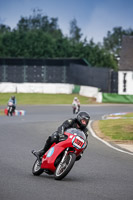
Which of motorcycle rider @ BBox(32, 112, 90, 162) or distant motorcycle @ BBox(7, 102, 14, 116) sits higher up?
motorcycle rider @ BBox(32, 112, 90, 162)

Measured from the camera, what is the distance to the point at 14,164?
439 inches

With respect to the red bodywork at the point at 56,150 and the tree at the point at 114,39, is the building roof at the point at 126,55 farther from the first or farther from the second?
the tree at the point at 114,39

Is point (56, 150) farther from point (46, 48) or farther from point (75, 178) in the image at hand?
point (46, 48)

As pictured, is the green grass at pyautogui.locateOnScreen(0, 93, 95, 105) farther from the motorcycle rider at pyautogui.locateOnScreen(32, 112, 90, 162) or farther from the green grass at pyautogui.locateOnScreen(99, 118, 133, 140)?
the motorcycle rider at pyautogui.locateOnScreen(32, 112, 90, 162)

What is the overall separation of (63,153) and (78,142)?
34cm

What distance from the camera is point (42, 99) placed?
51562 millimetres

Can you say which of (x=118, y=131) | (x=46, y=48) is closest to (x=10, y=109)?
(x=118, y=131)

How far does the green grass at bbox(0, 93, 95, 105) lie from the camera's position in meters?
48.9

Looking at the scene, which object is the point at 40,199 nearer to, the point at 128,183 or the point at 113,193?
the point at 113,193

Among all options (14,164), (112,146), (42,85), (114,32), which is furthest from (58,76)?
(114,32)

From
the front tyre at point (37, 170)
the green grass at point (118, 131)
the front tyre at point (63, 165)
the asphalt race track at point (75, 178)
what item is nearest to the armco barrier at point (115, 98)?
the green grass at point (118, 131)

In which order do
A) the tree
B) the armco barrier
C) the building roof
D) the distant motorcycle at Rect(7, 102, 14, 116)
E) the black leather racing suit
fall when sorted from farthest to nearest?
the tree < the building roof < the armco barrier < the distant motorcycle at Rect(7, 102, 14, 116) < the black leather racing suit

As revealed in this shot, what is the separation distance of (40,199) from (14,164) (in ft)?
13.4

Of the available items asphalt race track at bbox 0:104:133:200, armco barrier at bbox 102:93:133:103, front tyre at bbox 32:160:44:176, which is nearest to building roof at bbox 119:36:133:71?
armco barrier at bbox 102:93:133:103
